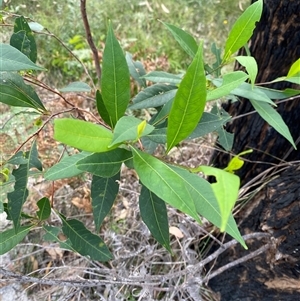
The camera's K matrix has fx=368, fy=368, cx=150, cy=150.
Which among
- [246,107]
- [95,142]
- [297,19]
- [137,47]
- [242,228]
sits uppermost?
[297,19]

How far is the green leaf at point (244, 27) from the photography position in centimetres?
64

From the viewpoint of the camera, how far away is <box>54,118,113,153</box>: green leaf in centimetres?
43

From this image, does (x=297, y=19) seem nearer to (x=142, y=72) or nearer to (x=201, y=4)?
(x=142, y=72)

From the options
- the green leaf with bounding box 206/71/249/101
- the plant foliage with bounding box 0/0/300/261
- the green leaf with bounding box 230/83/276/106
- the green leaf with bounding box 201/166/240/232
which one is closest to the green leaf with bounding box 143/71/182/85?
the plant foliage with bounding box 0/0/300/261

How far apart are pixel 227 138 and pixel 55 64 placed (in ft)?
4.95

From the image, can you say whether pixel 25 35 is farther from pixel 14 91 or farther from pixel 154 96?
pixel 154 96

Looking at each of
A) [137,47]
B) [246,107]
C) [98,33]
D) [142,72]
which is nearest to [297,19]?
[246,107]

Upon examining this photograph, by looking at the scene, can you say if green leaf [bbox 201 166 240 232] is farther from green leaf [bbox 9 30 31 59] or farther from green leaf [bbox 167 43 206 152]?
green leaf [bbox 9 30 31 59]

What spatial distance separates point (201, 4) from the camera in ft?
8.04

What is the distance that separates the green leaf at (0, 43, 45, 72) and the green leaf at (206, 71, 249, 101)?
0.87 feet

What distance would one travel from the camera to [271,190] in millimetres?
1039

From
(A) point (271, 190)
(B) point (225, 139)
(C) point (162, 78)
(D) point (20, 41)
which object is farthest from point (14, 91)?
(A) point (271, 190)

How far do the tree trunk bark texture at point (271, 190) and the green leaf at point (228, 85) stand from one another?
48cm

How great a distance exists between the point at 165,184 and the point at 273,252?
0.67m
